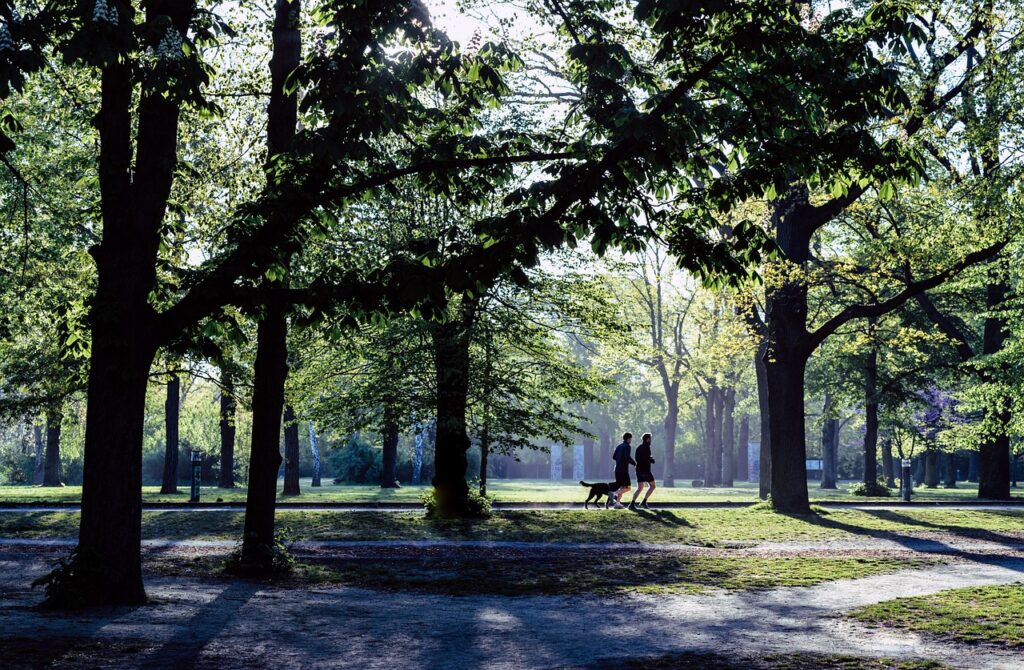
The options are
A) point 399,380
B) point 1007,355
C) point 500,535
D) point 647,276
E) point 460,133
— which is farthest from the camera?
point 647,276

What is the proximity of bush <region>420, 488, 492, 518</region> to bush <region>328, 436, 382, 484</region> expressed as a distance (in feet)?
87.0

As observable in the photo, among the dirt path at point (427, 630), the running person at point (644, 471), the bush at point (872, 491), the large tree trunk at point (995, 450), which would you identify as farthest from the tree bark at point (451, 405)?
the bush at point (872, 491)

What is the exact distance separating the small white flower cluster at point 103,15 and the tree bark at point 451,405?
536 inches

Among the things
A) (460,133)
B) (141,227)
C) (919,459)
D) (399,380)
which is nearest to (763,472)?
(399,380)

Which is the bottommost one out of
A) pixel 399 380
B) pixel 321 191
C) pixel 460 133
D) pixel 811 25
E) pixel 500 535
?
pixel 500 535

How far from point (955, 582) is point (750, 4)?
7751 millimetres

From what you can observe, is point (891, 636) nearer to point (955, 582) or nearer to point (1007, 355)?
point (955, 582)

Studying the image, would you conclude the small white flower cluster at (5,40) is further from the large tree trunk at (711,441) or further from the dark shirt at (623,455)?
the large tree trunk at (711,441)

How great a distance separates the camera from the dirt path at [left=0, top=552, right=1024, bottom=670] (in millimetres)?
7812

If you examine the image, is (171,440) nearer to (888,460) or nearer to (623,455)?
(623,455)

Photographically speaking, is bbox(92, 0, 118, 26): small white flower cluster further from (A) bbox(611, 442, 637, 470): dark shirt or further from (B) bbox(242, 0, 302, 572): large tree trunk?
(A) bbox(611, 442, 637, 470): dark shirt

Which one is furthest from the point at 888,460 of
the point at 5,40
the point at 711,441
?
the point at 5,40

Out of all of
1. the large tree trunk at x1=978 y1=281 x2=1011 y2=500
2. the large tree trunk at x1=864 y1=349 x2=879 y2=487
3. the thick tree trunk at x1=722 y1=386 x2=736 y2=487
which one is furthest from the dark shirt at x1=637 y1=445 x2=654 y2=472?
the thick tree trunk at x1=722 y1=386 x2=736 y2=487

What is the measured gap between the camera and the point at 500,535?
59.7 ft
